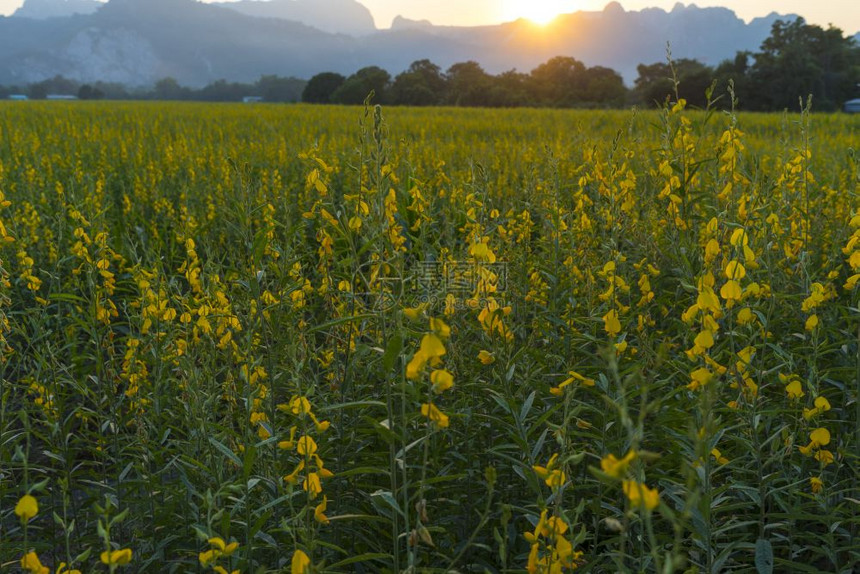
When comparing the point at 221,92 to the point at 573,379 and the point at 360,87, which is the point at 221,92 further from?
the point at 573,379

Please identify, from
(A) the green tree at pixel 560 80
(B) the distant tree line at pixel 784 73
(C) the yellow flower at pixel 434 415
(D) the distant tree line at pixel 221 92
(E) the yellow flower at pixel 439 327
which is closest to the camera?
(E) the yellow flower at pixel 439 327

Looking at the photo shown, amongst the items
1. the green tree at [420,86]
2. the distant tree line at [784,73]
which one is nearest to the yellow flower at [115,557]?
the distant tree line at [784,73]

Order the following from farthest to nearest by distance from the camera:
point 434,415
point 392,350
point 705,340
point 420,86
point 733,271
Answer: point 420,86, point 733,271, point 705,340, point 392,350, point 434,415

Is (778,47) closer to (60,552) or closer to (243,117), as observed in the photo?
(243,117)

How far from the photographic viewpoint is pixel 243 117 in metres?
15.6

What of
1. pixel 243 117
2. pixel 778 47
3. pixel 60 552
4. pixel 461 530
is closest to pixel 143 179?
pixel 60 552

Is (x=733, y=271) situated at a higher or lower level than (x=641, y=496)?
higher

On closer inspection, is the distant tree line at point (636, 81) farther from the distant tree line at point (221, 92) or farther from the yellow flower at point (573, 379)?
the distant tree line at point (221, 92)

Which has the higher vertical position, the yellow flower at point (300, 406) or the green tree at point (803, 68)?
the green tree at point (803, 68)

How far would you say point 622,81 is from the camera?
41.8m

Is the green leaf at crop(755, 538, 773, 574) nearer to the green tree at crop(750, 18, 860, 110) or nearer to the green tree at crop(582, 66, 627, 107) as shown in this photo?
the green tree at crop(750, 18, 860, 110)

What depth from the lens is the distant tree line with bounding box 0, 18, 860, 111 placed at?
3138 centimetres

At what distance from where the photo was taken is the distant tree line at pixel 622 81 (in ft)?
103

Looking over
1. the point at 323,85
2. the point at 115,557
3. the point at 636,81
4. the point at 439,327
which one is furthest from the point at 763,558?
the point at 636,81
